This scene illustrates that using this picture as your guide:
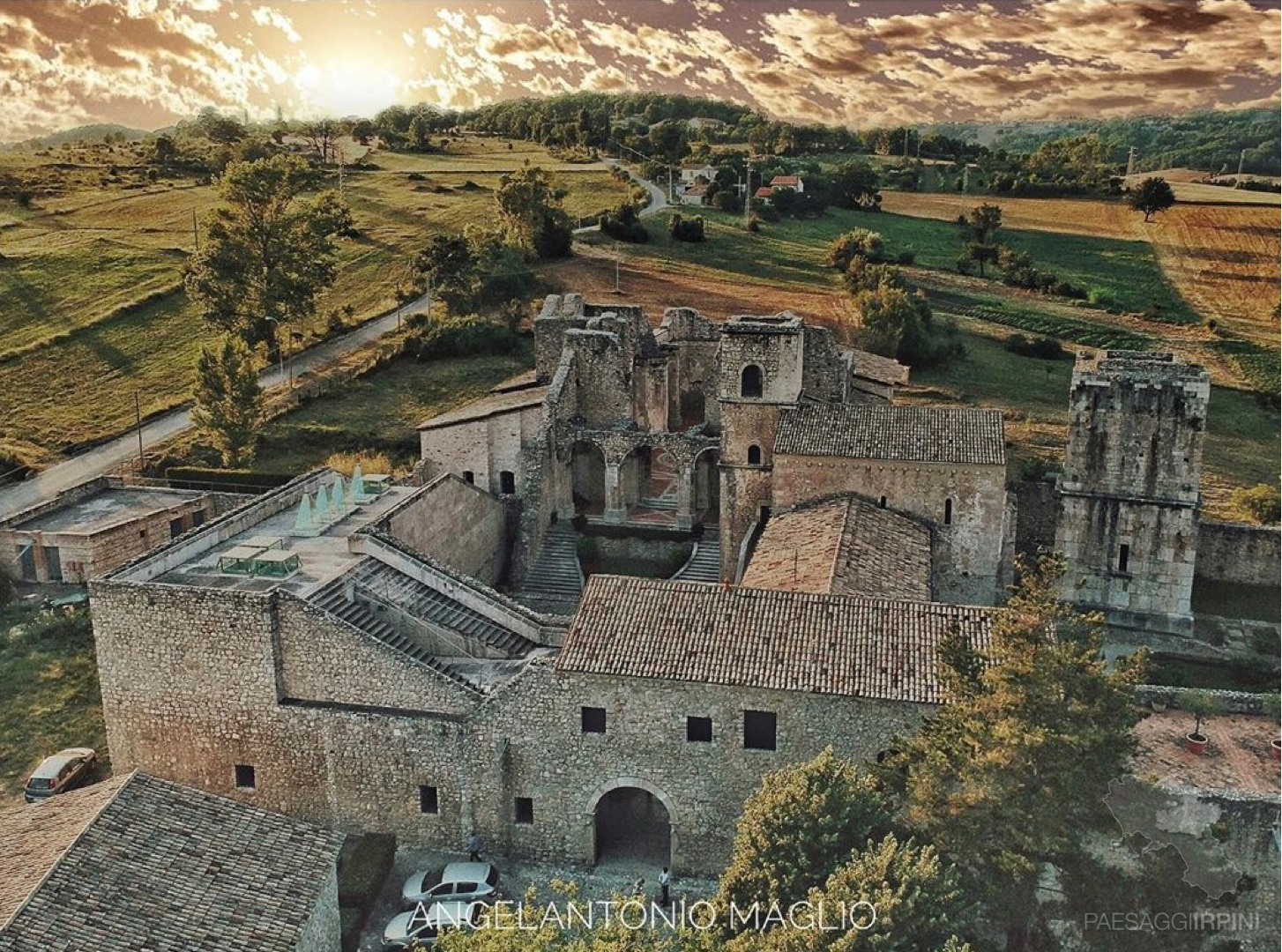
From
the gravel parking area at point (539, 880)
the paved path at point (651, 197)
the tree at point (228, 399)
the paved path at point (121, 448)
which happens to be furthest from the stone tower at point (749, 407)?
the paved path at point (651, 197)

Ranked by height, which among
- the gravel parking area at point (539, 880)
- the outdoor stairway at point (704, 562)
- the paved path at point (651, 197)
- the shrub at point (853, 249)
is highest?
the paved path at point (651, 197)

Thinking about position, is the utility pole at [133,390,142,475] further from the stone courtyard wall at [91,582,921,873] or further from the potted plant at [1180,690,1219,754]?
the potted plant at [1180,690,1219,754]

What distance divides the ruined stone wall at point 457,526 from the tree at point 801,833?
55.1 feet

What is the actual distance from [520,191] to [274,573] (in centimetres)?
5991

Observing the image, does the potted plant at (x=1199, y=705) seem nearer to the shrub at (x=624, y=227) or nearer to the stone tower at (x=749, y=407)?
the stone tower at (x=749, y=407)

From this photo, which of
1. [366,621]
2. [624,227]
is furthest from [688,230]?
[366,621]

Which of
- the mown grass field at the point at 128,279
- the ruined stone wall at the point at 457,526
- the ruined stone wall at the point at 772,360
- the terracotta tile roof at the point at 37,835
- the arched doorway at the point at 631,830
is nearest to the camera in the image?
the terracotta tile roof at the point at 37,835

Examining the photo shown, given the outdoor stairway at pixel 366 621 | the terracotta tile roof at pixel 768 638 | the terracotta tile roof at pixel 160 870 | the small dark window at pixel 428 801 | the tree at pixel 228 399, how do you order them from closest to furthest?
the terracotta tile roof at pixel 160 870 < the terracotta tile roof at pixel 768 638 < the small dark window at pixel 428 801 < the outdoor stairway at pixel 366 621 < the tree at pixel 228 399

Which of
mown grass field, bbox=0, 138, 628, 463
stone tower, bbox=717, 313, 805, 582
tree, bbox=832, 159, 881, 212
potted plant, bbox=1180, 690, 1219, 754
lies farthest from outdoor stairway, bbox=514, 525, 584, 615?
tree, bbox=832, 159, 881, 212

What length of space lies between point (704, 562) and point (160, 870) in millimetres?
24429

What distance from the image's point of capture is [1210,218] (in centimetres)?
9644

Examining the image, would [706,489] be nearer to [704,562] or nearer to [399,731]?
[704,562]

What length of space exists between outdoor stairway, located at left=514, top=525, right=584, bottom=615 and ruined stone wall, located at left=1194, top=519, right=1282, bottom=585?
24.0 meters

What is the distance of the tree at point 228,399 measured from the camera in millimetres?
50250
